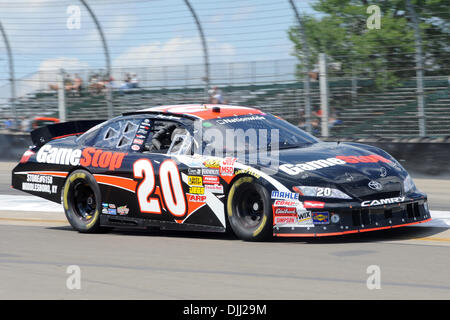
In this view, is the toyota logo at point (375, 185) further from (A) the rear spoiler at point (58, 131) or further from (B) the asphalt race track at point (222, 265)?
(A) the rear spoiler at point (58, 131)

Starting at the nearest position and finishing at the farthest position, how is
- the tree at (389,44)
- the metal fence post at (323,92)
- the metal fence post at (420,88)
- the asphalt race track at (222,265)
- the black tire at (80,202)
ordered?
the asphalt race track at (222,265)
the black tire at (80,202)
the metal fence post at (420,88)
the tree at (389,44)
the metal fence post at (323,92)

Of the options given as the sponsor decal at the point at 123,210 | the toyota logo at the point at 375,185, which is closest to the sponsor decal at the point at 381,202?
the toyota logo at the point at 375,185

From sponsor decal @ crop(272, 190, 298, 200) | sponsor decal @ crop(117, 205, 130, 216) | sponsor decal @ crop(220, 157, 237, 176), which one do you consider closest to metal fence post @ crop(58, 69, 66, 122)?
sponsor decal @ crop(117, 205, 130, 216)

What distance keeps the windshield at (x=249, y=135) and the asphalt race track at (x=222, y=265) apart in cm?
94

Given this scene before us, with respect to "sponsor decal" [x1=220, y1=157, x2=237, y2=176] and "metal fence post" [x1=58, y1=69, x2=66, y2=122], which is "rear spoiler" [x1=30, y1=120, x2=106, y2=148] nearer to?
"sponsor decal" [x1=220, y1=157, x2=237, y2=176]

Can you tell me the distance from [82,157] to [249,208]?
2.36m

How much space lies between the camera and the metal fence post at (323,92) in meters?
14.9

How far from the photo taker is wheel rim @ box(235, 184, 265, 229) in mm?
7609

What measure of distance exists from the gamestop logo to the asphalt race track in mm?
792

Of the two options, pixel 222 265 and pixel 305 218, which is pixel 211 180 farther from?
pixel 222 265

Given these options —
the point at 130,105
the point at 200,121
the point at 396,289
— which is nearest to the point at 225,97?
the point at 130,105

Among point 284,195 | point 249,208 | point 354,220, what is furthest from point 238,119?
point 354,220
